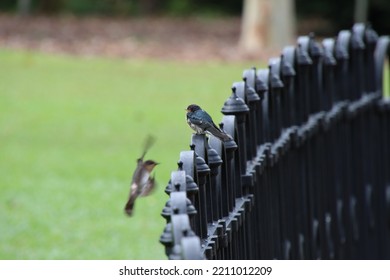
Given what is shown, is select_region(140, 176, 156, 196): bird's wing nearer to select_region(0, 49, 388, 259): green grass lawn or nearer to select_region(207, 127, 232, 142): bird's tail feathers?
select_region(207, 127, 232, 142): bird's tail feathers

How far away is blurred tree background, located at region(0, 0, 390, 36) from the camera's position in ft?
96.7

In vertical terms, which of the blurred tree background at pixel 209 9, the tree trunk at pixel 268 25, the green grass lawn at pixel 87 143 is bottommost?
the green grass lawn at pixel 87 143

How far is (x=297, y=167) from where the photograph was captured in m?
6.23

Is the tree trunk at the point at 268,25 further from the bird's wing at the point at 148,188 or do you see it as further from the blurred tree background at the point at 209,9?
the bird's wing at the point at 148,188

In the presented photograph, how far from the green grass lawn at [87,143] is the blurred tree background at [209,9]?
7.82 metres

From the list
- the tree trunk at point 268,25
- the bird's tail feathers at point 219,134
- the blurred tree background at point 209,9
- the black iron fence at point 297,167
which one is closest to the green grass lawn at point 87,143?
the black iron fence at point 297,167

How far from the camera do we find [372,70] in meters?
8.26

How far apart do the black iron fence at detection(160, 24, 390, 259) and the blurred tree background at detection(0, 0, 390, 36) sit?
69.5 feet

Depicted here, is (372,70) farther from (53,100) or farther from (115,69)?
(115,69)

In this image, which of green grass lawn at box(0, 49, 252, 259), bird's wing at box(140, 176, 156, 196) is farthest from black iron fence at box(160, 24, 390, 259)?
green grass lawn at box(0, 49, 252, 259)

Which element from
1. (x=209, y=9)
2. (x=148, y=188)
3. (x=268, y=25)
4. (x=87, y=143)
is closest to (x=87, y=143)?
(x=87, y=143)

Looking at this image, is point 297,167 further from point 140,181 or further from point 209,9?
A: point 209,9

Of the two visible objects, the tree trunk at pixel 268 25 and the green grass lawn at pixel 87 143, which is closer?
the green grass lawn at pixel 87 143

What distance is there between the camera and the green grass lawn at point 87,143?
9.11 m
